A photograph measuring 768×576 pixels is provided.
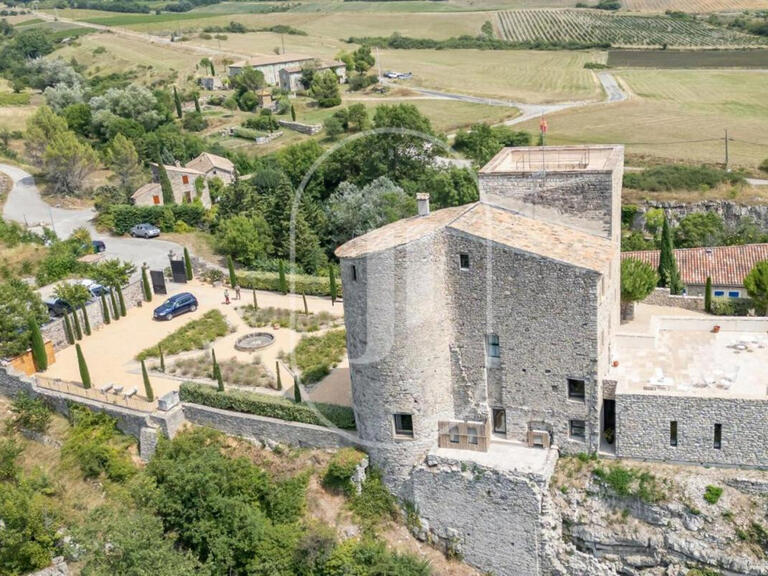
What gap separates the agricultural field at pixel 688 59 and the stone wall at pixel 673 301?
9744 centimetres

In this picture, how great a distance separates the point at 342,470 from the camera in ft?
108

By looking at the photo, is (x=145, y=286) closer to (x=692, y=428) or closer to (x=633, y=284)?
(x=633, y=284)

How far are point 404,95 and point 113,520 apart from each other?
97734 mm

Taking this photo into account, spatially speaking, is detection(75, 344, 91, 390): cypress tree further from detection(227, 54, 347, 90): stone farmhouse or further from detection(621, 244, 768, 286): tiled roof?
detection(227, 54, 347, 90): stone farmhouse

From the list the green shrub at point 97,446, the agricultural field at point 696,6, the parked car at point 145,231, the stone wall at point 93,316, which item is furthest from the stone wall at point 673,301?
the agricultural field at point 696,6

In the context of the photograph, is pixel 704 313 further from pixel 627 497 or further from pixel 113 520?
pixel 113 520

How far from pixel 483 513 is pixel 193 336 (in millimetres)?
20770

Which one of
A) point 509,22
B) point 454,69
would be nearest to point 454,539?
point 454,69

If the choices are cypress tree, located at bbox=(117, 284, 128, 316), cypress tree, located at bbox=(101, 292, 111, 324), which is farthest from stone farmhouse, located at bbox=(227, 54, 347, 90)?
cypress tree, located at bbox=(101, 292, 111, 324)

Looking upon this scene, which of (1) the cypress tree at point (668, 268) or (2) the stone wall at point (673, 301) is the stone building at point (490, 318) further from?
(1) the cypress tree at point (668, 268)

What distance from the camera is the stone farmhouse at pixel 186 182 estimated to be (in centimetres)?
6900

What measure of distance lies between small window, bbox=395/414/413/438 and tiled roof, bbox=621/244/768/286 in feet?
69.4

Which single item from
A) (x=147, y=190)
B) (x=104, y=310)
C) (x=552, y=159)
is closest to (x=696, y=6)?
(x=147, y=190)

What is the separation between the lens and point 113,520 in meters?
30.6
